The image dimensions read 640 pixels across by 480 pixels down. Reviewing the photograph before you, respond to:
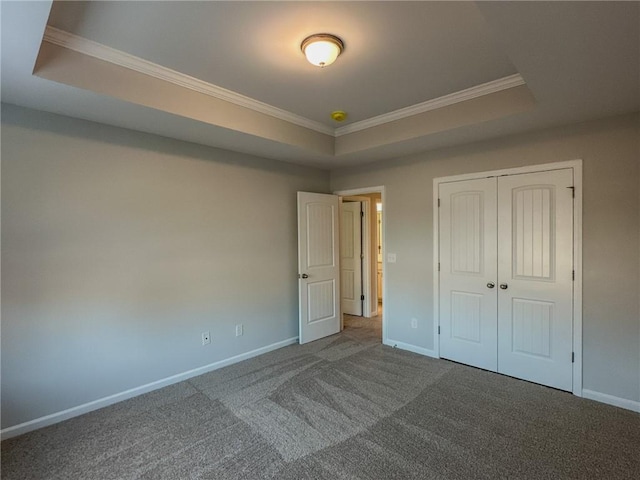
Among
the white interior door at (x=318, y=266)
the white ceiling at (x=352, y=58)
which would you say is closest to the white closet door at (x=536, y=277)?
the white ceiling at (x=352, y=58)

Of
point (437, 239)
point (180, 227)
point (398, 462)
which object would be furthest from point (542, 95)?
point (180, 227)

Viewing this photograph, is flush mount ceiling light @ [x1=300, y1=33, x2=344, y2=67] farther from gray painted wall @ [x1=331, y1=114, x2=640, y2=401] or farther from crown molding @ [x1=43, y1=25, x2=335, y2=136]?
gray painted wall @ [x1=331, y1=114, x2=640, y2=401]

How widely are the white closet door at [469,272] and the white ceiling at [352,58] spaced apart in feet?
2.17

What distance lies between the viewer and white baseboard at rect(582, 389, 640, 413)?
264 centimetres

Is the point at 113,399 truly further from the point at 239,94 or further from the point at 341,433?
the point at 239,94

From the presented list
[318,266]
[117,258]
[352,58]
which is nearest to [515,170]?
[352,58]

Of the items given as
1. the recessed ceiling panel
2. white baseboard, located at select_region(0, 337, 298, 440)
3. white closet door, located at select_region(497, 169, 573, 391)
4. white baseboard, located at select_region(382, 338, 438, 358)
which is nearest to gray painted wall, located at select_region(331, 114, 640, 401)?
white closet door, located at select_region(497, 169, 573, 391)

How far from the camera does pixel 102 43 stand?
2.08 metres

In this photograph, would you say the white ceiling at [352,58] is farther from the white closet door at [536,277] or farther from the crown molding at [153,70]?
the white closet door at [536,277]

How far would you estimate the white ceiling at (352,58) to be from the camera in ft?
5.29

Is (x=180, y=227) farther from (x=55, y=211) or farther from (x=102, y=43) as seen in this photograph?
(x=102, y=43)

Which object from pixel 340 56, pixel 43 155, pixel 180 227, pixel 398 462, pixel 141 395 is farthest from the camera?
pixel 180 227

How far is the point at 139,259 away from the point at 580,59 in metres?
3.53

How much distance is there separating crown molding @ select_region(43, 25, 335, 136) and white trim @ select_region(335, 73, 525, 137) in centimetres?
65
